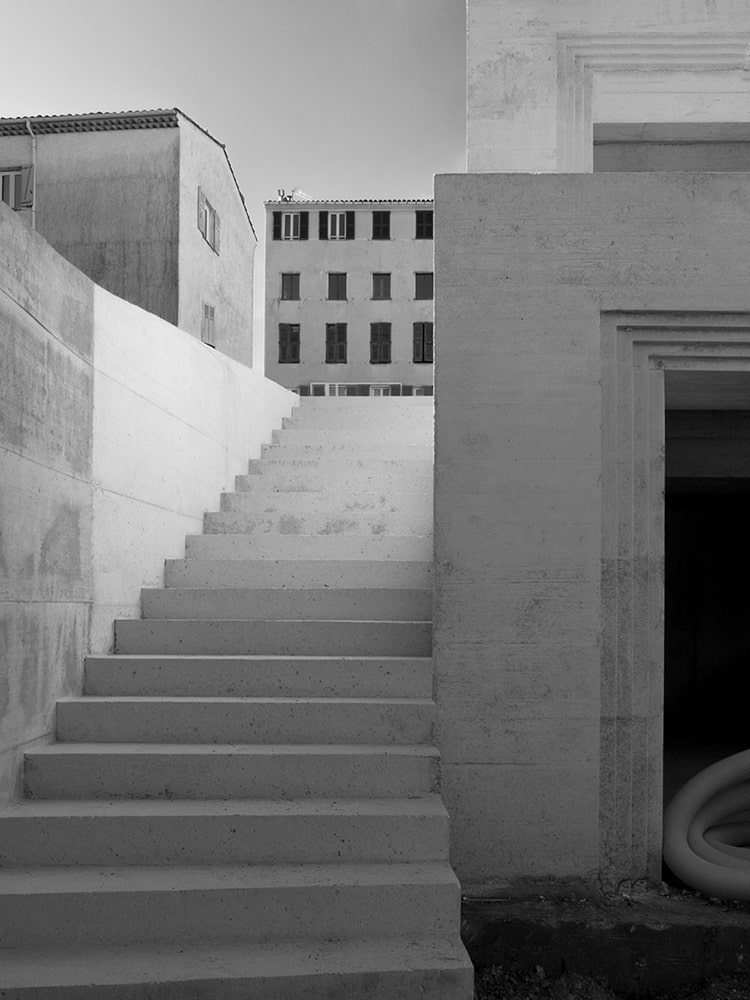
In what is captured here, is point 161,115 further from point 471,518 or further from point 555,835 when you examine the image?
point 555,835

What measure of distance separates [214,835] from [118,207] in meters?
9.29

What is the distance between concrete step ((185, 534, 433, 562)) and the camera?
6.48m

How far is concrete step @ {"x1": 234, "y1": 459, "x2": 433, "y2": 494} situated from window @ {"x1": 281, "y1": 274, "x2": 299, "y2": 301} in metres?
24.4

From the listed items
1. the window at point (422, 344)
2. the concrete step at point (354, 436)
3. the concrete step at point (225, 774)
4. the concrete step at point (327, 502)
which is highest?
the window at point (422, 344)

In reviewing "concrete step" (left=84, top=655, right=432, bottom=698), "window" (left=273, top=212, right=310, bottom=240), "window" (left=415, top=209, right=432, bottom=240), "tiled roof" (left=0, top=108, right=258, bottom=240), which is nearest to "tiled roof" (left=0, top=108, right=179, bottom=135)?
"tiled roof" (left=0, top=108, right=258, bottom=240)

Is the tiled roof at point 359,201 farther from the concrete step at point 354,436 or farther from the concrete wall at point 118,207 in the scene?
the concrete step at point 354,436

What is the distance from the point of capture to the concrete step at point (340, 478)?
287 inches

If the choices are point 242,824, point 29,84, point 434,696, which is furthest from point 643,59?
point 29,84

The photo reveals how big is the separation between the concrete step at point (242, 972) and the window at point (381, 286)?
28380mm

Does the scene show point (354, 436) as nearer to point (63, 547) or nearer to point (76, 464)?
point (76, 464)

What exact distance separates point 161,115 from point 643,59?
5.97 metres

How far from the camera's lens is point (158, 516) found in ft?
19.9

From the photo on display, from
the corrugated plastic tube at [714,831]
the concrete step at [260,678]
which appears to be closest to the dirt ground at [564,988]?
the corrugated plastic tube at [714,831]

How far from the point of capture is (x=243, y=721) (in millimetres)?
4949
